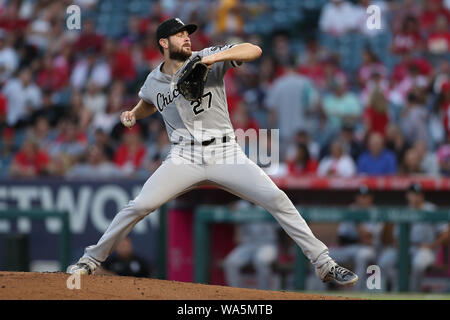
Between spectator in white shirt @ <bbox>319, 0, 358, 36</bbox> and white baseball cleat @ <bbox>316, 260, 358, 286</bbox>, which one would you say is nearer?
white baseball cleat @ <bbox>316, 260, 358, 286</bbox>

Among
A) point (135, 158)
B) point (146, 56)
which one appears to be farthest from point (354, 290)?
point (146, 56)

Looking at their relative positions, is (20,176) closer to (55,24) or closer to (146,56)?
(146,56)

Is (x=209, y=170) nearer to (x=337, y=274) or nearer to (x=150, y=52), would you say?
(x=337, y=274)

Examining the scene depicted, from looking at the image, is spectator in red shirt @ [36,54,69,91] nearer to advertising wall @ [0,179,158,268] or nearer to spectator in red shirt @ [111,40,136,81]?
spectator in red shirt @ [111,40,136,81]

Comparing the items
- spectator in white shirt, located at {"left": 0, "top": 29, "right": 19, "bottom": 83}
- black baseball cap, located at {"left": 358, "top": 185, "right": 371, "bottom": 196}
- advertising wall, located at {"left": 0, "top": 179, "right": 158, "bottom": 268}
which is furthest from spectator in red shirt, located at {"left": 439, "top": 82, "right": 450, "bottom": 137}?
spectator in white shirt, located at {"left": 0, "top": 29, "right": 19, "bottom": 83}

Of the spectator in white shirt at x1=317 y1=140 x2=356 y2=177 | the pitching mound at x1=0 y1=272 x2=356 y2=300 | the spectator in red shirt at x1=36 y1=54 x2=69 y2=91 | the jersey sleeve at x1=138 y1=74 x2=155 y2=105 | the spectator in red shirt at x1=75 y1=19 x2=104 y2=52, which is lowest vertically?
the pitching mound at x1=0 y1=272 x2=356 y2=300

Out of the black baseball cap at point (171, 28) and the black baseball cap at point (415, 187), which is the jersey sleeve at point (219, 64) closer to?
the black baseball cap at point (171, 28)
